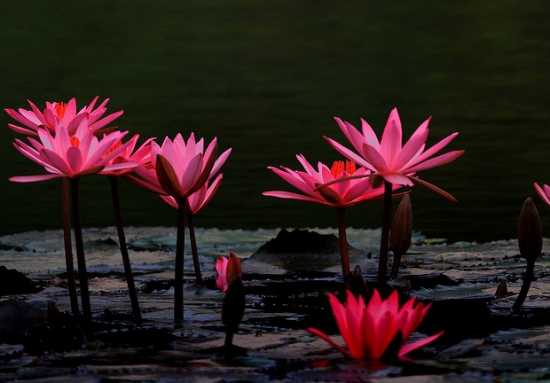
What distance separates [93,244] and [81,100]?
22.3ft

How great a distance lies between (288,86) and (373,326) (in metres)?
9.13

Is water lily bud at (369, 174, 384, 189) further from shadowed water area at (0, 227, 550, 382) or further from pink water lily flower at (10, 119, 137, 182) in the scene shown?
pink water lily flower at (10, 119, 137, 182)

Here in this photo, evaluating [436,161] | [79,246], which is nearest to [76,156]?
[79,246]

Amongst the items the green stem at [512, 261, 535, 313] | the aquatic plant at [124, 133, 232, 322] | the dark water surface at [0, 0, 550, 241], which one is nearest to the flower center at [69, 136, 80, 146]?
the aquatic plant at [124, 133, 232, 322]

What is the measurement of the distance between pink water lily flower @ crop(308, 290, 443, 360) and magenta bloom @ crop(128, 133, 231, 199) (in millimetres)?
326

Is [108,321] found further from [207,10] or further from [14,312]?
[207,10]

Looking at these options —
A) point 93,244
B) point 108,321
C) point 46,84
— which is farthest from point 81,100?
point 108,321

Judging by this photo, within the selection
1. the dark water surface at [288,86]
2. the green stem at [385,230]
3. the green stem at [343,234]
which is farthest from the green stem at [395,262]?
the dark water surface at [288,86]

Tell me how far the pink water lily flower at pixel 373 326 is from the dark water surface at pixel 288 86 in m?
2.62

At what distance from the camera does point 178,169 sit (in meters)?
1.28

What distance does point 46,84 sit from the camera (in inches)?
395

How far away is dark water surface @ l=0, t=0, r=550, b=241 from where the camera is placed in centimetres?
446

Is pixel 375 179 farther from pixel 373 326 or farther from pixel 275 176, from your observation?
pixel 275 176

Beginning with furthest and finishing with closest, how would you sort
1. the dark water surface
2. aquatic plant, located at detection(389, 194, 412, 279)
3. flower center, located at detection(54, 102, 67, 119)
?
1. the dark water surface
2. aquatic plant, located at detection(389, 194, 412, 279)
3. flower center, located at detection(54, 102, 67, 119)
